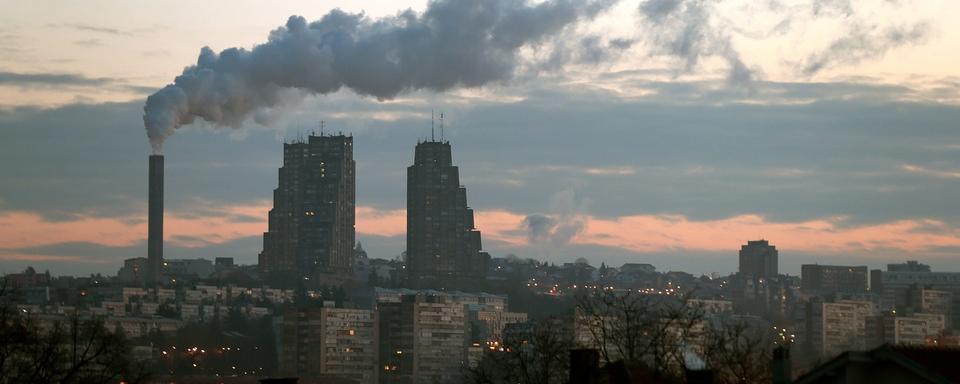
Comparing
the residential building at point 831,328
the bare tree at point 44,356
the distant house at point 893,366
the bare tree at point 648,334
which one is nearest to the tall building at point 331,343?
the residential building at point 831,328

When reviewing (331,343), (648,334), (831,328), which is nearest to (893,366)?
(648,334)

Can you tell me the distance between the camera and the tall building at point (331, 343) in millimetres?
186375

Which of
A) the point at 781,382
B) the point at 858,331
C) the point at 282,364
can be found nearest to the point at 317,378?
the point at 282,364

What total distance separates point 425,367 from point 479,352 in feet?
15.6

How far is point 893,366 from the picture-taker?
87.0 ft

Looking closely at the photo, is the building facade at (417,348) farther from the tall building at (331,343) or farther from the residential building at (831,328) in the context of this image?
the residential building at (831,328)

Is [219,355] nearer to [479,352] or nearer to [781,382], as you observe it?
[479,352]

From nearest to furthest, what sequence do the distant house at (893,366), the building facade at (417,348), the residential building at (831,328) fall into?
1. the distant house at (893,366)
2. the residential building at (831,328)
3. the building facade at (417,348)

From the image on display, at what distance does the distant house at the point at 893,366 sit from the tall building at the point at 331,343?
156464mm

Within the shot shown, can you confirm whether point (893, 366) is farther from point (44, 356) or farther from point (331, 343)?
point (331, 343)

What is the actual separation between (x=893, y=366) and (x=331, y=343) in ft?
540

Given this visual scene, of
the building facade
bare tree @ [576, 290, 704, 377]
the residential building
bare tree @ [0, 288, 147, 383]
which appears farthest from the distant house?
the building facade

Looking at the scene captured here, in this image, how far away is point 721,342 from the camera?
49125mm

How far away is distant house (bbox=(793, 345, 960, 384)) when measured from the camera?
26144mm
